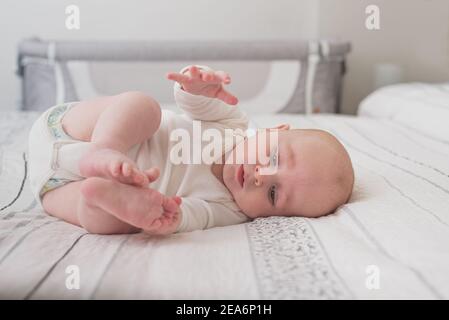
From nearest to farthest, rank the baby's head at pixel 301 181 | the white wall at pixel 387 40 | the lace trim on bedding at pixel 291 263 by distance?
the lace trim on bedding at pixel 291 263
the baby's head at pixel 301 181
the white wall at pixel 387 40

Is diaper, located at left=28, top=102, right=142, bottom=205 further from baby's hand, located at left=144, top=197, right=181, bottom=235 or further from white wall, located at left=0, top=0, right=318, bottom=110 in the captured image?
white wall, located at left=0, top=0, right=318, bottom=110

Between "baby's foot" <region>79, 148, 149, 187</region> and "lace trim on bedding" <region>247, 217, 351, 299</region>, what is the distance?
0.18m

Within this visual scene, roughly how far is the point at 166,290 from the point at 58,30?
1.94 meters

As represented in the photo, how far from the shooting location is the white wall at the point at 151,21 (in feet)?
7.32

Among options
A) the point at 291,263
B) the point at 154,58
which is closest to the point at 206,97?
the point at 291,263

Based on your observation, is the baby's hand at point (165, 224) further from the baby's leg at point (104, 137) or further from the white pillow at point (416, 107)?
the white pillow at point (416, 107)

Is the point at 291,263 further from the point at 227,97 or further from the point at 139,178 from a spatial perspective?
the point at 227,97

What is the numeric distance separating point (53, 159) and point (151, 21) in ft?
4.82

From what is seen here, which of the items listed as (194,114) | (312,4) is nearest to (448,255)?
(194,114)

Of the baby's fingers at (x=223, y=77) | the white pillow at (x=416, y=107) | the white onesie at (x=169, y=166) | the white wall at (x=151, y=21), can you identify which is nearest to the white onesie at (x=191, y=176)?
the white onesie at (x=169, y=166)

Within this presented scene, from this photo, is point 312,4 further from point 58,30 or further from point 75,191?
point 75,191

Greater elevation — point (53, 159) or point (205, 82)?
point (205, 82)

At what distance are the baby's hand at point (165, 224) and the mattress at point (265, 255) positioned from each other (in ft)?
0.05

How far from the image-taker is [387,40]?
2.36m
